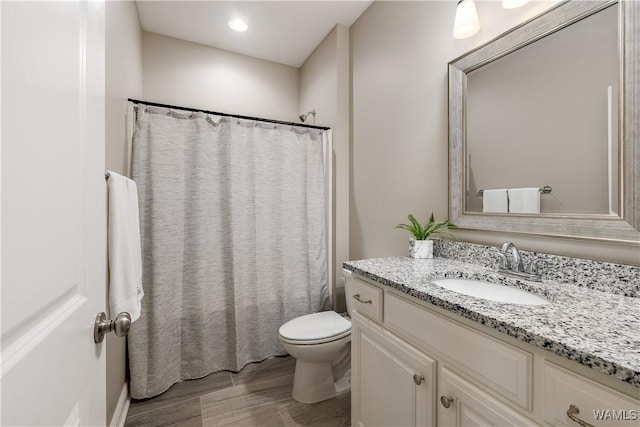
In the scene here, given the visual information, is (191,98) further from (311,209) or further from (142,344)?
(142,344)

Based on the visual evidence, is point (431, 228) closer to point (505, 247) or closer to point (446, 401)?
point (505, 247)

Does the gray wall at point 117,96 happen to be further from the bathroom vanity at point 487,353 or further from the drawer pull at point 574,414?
the drawer pull at point 574,414

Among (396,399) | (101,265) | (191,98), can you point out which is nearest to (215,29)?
(191,98)

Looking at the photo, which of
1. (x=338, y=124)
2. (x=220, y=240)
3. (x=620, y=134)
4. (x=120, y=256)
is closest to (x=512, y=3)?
(x=620, y=134)

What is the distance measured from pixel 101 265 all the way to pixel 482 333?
3.40ft

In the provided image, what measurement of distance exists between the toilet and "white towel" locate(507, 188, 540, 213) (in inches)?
45.5

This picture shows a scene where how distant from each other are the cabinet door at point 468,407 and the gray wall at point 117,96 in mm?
1438

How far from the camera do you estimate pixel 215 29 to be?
2393mm

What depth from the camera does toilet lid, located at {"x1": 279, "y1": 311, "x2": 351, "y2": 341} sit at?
1.71 m

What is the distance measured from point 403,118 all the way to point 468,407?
154cm

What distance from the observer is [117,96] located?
149cm

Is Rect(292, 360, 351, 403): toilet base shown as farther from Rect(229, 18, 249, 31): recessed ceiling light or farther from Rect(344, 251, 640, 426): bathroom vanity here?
Rect(229, 18, 249, 31): recessed ceiling light

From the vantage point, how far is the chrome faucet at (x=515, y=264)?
112 cm

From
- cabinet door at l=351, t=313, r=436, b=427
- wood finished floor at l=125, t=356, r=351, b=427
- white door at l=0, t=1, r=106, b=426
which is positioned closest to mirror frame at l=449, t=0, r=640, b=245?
cabinet door at l=351, t=313, r=436, b=427
